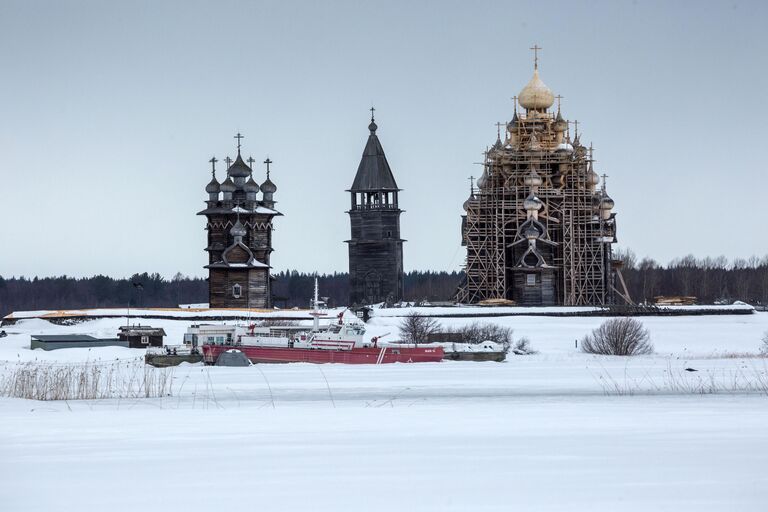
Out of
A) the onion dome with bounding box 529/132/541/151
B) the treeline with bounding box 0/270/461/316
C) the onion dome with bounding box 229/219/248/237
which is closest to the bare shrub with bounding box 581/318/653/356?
the onion dome with bounding box 529/132/541/151

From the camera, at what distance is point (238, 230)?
69125 mm

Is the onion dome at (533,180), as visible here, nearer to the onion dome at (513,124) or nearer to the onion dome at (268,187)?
the onion dome at (513,124)

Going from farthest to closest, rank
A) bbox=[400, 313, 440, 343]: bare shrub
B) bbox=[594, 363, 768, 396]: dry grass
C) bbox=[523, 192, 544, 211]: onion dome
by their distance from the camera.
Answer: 1. bbox=[523, 192, 544, 211]: onion dome
2. bbox=[400, 313, 440, 343]: bare shrub
3. bbox=[594, 363, 768, 396]: dry grass

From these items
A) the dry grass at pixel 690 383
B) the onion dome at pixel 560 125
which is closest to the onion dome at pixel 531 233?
the onion dome at pixel 560 125

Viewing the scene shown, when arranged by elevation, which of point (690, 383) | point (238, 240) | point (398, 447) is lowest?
point (398, 447)

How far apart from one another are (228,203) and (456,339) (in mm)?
19660

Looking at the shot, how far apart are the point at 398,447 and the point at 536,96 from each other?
55.0 meters

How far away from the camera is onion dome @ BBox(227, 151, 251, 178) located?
235 feet

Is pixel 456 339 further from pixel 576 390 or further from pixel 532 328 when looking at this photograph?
pixel 576 390

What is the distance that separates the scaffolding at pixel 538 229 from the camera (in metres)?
68.4

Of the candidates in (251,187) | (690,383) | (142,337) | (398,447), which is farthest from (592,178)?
(398,447)

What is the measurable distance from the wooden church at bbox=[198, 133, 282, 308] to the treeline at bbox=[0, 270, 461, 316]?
171 feet

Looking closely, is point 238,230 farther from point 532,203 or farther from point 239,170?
point 532,203

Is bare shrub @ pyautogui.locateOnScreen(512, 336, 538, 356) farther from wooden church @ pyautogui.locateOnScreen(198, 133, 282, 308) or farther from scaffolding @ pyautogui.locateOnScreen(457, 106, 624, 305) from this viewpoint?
wooden church @ pyautogui.locateOnScreen(198, 133, 282, 308)
